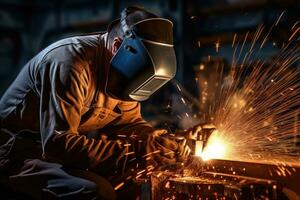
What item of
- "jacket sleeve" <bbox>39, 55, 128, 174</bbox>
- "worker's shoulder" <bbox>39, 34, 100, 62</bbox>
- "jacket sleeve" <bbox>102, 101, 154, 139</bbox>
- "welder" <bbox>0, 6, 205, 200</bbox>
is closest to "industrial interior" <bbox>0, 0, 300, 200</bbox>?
"welder" <bbox>0, 6, 205, 200</bbox>

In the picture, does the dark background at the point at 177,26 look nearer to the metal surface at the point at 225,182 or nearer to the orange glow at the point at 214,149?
the orange glow at the point at 214,149

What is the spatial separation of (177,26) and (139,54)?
231 inches

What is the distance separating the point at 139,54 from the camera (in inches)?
103

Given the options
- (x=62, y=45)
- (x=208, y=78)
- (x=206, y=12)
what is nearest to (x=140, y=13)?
(x=62, y=45)

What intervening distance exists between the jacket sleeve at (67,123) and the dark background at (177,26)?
3310 millimetres

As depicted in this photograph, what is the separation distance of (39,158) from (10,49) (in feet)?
27.7

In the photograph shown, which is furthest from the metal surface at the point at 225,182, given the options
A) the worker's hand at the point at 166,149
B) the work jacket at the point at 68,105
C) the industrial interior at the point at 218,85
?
the work jacket at the point at 68,105

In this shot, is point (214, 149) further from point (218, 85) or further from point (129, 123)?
point (218, 85)

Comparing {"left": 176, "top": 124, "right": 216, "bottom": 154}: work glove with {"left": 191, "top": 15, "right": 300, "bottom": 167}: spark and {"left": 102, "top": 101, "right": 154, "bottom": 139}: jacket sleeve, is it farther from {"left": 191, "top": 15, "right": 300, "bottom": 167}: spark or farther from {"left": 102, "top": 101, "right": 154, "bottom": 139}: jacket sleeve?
{"left": 102, "top": 101, "right": 154, "bottom": 139}: jacket sleeve

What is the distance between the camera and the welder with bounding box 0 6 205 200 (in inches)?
102

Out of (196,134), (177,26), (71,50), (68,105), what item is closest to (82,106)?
(68,105)

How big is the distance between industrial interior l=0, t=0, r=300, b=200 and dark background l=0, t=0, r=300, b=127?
0.8 inches

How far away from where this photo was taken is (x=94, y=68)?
2.79 metres

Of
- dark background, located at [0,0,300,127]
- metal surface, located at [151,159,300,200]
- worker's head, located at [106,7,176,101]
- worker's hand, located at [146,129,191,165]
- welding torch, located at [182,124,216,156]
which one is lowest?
metal surface, located at [151,159,300,200]
